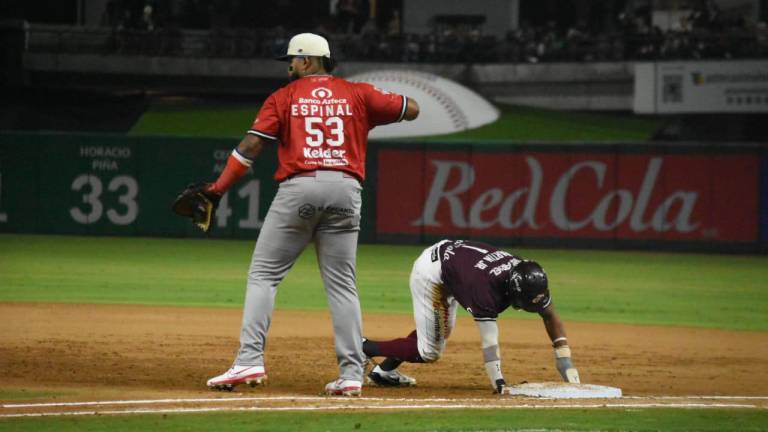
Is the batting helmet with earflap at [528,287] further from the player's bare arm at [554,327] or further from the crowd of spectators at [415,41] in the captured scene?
the crowd of spectators at [415,41]

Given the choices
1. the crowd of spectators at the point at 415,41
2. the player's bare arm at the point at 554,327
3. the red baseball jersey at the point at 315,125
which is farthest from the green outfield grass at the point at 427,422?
the crowd of spectators at the point at 415,41

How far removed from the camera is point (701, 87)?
25.6 meters

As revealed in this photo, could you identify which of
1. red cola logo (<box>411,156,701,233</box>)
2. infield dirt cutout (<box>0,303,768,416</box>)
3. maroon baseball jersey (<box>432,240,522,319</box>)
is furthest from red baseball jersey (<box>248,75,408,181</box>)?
red cola logo (<box>411,156,701,233</box>)

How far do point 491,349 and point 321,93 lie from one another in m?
1.62

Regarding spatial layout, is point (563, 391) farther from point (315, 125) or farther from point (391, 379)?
point (315, 125)

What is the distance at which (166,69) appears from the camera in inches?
1095

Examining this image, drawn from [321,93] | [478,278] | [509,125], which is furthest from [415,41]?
[321,93]

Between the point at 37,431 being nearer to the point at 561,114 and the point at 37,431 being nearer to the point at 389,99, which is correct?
the point at 389,99

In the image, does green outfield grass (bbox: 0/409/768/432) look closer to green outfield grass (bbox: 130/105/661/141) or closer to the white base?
the white base

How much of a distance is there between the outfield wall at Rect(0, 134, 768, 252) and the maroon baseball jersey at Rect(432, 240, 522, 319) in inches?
484

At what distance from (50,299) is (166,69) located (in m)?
16.4

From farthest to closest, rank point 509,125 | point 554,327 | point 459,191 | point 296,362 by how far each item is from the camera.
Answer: point 509,125
point 459,191
point 296,362
point 554,327

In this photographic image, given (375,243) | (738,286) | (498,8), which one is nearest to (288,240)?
(738,286)

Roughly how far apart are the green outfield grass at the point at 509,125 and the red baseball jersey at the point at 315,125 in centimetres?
1935
